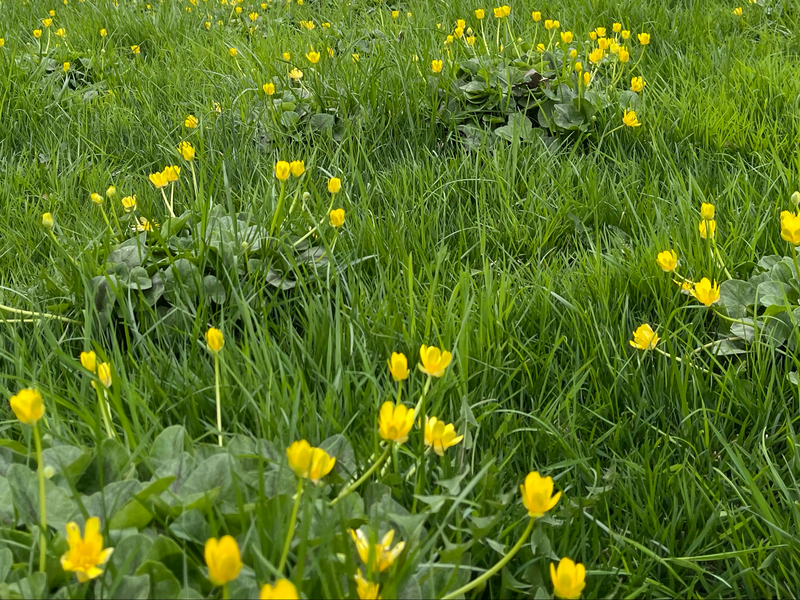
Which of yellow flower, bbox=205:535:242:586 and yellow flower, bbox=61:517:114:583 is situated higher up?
yellow flower, bbox=205:535:242:586

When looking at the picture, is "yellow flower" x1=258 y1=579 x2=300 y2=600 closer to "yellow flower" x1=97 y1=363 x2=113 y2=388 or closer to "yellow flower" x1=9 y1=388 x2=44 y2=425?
"yellow flower" x1=9 y1=388 x2=44 y2=425

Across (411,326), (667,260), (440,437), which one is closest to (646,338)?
(667,260)

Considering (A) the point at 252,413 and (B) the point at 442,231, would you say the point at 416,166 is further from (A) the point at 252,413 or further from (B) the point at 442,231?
(A) the point at 252,413

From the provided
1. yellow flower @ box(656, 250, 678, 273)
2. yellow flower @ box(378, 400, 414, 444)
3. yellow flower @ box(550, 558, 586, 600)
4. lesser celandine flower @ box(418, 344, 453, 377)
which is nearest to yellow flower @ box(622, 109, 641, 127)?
yellow flower @ box(656, 250, 678, 273)

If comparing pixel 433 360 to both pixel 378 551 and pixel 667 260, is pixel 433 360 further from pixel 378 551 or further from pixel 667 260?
pixel 667 260

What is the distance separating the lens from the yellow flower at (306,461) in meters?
0.90

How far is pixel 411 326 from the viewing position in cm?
160

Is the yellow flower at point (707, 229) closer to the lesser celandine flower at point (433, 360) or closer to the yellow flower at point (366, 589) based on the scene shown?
the lesser celandine flower at point (433, 360)

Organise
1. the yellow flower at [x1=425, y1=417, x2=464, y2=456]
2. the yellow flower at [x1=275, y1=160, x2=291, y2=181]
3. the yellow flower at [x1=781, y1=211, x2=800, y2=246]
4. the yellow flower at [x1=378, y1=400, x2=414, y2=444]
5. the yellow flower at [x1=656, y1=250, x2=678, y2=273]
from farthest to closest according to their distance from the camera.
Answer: the yellow flower at [x1=275, y1=160, x2=291, y2=181]
the yellow flower at [x1=656, y1=250, x2=678, y2=273]
the yellow flower at [x1=781, y1=211, x2=800, y2=246]
the yellow flower at [x1=425, y1=417, x2=464, y2=456]
the yellow flower at [x1=378, y1=400, x2=414, y2=444]

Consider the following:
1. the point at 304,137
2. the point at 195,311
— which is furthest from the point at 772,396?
the point at 304,137

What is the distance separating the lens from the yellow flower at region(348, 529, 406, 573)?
88 centimetres

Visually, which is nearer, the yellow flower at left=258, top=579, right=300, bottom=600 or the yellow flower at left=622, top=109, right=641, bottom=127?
the yellow flower at left=258, top=579, right=300, bottom=600

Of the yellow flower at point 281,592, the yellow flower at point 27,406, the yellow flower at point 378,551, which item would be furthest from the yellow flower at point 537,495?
the yellow flower at point 27,406

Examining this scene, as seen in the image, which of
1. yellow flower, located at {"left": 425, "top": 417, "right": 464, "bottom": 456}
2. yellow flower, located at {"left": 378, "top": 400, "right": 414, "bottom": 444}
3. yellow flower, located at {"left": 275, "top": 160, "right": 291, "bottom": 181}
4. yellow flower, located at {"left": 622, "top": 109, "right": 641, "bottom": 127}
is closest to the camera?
yellow flower, located at {"left": 378, "top": 400, "right": 414, "bottom": 444}
